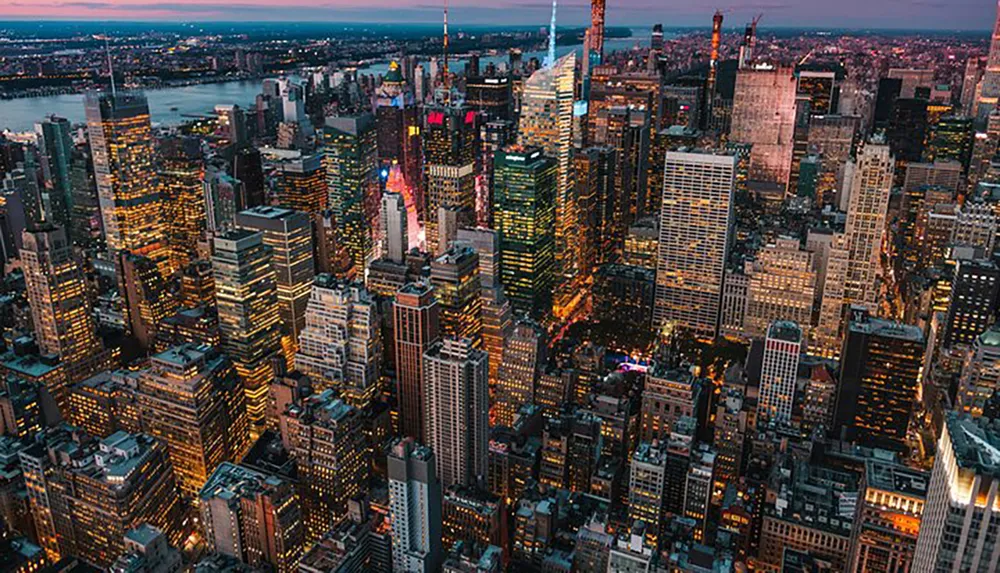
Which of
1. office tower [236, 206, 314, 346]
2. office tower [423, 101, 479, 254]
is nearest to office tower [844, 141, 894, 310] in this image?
office tower [423, 101, 479, 254]

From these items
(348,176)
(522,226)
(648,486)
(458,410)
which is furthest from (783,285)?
(348,176)

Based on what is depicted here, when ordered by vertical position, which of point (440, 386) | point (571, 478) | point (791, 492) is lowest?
point (571, 478)

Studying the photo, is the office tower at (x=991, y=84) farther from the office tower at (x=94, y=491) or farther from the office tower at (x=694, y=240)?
the office tower at (x=94, y=491)

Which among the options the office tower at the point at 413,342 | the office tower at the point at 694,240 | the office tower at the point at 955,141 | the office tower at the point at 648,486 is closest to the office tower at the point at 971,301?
the office tower at the point at 694,240

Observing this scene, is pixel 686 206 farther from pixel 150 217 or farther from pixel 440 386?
pixel 150 217

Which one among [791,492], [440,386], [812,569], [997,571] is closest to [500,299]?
[440,386]

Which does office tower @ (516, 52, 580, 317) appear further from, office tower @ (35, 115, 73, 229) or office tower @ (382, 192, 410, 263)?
office tower @ (35, 115, 73, 229)
